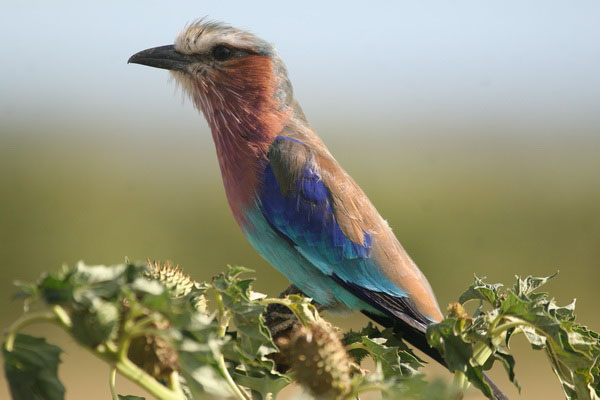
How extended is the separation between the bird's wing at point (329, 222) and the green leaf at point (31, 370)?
8.27 ft

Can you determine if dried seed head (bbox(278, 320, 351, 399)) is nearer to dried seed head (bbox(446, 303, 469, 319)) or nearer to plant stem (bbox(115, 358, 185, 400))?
plant stem (bbox(115, 358, 185, 400))

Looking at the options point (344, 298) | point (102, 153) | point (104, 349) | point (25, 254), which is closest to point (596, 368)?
point (104, 349)

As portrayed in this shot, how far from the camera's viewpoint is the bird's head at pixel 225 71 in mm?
4438

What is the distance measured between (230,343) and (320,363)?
7.3 inches

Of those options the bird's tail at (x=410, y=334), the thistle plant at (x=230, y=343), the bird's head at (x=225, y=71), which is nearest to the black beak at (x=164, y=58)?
the bird's head at (x=225, y=71)

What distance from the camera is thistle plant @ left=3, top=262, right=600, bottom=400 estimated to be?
4.57ft

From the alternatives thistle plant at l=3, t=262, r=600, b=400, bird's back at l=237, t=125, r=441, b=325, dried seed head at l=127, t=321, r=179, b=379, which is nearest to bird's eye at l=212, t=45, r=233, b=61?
bird's back at l=237, t=125, r=441, b=325

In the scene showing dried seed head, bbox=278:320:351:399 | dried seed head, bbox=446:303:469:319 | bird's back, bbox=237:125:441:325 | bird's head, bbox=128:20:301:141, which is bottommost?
bird's back, bbox=237:125:441:325

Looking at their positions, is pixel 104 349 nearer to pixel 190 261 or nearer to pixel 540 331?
pixel 540 331

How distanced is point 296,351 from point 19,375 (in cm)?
56

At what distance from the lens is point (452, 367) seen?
187 cm

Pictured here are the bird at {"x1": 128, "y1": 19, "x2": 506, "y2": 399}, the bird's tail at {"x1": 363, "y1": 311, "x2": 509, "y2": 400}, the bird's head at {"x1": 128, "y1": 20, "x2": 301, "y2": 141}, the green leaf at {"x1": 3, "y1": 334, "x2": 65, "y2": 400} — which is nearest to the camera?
the green leaf at {"x1": 3, "y1": 334, "x2": 65, "y2": 400}

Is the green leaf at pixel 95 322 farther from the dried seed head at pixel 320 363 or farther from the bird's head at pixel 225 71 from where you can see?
the bird's head at pixel 225 71

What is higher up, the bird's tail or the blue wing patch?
the blue wing patch
